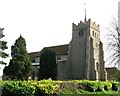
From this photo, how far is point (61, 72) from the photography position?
6975 centimetres

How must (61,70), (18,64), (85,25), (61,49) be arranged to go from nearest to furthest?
(18,64) → (85,25) → (61,70) → (61,49)

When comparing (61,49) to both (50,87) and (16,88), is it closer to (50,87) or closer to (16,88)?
(50,87)

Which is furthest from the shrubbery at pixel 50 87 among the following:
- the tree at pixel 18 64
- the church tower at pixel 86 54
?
the church tower at pixel 86 54

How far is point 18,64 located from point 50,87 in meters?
23.8

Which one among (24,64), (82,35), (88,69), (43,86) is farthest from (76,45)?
(43,86)

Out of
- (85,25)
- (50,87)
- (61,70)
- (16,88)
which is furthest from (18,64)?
(16,88)

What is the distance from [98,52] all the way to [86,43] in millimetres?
3616

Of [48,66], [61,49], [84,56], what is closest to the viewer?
[48,66]

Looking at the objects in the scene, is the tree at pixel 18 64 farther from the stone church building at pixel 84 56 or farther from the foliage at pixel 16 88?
the foliage at pixel 16 88

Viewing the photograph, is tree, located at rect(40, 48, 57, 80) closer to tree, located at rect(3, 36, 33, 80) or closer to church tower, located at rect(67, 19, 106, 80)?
tree, located at rect(3, 36, 33, 80)

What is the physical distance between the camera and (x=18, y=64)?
49.5 m

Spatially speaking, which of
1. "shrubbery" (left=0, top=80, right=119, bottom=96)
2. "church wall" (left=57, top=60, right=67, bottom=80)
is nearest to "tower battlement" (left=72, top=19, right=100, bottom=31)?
"church wall" (left=57, top=60, right=67, bottom=80)

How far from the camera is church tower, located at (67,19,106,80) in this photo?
66188 millimetres

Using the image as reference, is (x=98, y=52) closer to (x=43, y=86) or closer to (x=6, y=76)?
(x=6, y=76)
